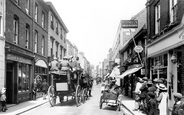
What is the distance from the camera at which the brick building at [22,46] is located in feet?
48.2

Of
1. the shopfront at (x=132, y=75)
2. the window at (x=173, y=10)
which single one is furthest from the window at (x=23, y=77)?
the window at (x=173, y=10)

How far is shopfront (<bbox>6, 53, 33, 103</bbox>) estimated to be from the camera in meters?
15.2

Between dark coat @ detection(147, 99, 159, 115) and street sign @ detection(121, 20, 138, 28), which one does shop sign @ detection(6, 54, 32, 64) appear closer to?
street sign @ detection(121, 20, 138, 28)

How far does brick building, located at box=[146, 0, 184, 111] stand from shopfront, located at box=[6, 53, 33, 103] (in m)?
9.38

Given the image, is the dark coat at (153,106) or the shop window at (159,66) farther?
the shop window at (159,66)

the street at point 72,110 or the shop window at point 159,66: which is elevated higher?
the shop window at point 159,66

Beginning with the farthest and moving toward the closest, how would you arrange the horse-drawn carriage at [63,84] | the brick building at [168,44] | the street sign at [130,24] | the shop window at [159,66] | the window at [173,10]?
the street sign at [130,24] → the horse-drawn carriage at [63,84] → the shop window at [159,66] → the window at [173,10] → the brick building at [168,44]

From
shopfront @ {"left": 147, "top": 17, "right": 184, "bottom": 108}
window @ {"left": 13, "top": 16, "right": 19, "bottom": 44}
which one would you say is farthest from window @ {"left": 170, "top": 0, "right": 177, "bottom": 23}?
window @ {"left": 13, "top": 16, "right": 19, "bottom": 44}

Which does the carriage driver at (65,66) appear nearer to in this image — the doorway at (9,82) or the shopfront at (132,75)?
the doorway at (9,82)

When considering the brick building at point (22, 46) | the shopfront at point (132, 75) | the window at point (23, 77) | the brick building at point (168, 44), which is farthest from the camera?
the shopfront at point (132, 75)

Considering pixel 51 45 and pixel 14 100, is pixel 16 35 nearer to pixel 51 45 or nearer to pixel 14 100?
pixel 14 100

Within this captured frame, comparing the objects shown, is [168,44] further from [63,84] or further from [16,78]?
A: [16,78]

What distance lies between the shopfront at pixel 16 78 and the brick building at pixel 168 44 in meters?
9.38

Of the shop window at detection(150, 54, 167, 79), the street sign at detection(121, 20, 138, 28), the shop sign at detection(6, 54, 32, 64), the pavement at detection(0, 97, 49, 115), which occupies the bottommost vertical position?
the pavement at detection(0, 97, 49, 115)
